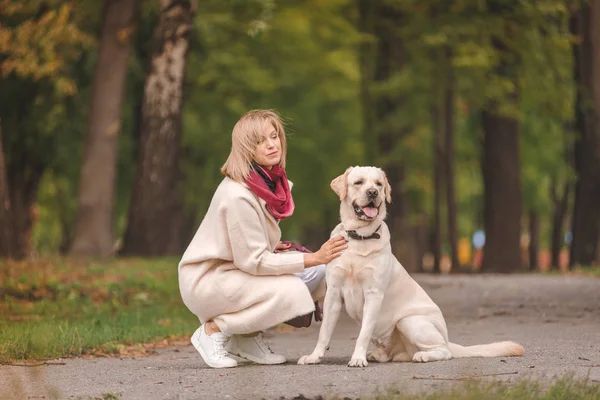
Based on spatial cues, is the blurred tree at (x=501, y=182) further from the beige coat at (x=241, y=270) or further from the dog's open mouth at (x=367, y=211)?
the beige coat at (x=241, y=270)

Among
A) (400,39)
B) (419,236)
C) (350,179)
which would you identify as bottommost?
(419,236)

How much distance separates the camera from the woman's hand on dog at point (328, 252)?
26.5 feet

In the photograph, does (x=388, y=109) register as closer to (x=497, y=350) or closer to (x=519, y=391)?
(x=497, y=350)

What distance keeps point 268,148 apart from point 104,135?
14.3 meters

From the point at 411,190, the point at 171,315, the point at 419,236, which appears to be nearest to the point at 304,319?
the point at 171,315

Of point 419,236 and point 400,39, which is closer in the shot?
point 400,39

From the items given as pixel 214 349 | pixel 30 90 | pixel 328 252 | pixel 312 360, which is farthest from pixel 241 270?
pixel 30 90

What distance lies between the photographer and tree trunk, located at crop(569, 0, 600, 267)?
21.8 m

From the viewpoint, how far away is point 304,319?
27.9 feet

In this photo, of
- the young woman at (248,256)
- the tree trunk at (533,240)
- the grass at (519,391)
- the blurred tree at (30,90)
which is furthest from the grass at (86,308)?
the tree trunk at (533,240)

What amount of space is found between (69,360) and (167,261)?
862cm

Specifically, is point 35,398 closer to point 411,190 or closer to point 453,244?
point 453,244

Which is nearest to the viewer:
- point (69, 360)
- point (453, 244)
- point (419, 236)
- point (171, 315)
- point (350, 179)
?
point (350, 179)

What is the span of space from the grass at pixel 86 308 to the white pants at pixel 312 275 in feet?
7.58
